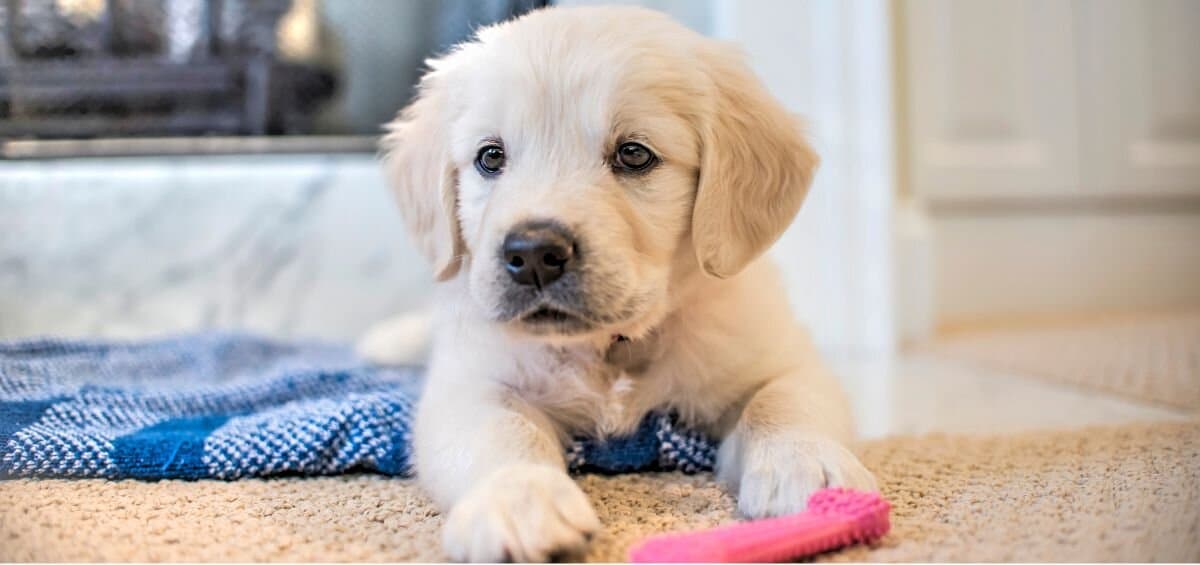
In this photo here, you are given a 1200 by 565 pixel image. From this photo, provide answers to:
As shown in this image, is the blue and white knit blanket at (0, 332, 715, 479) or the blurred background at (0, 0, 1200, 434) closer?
the blue and white knit blanket at (0, 332, 715, 479)

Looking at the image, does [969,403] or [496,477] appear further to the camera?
[969,403]

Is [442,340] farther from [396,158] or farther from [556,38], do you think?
[556,38]

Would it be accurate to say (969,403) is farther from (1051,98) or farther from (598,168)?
(1051,98)

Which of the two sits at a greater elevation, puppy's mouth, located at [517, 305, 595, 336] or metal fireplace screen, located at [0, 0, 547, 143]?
metal fireplace screen, located at [0, 0, 547, 143]

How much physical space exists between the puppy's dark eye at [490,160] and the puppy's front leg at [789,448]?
0.50m

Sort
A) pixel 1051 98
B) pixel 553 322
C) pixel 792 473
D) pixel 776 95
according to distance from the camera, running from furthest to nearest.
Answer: pixel 1051 98 → pixel 776 95 → pixel 553 322 → pixel 792 473

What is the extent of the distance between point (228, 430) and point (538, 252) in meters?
0.61

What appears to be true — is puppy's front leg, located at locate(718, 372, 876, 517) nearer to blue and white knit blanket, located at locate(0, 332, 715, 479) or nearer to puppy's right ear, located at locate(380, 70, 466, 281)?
blue and white knit blanket, located at locate(0, 332, 715, 479)

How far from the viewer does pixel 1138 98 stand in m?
3.02

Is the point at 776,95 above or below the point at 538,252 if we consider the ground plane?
above

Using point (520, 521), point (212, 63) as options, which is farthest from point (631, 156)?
point (212, 63)

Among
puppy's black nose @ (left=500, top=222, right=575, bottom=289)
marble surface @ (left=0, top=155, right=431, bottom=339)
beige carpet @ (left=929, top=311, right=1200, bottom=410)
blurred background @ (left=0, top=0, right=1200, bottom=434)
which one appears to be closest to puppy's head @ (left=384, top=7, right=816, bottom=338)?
puppy's black nose @ (left=500, top=222, right=575, bottom=289)

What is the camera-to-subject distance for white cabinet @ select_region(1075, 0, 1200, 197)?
296 centimetres

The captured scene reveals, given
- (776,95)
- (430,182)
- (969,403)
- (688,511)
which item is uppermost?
(776,95)
